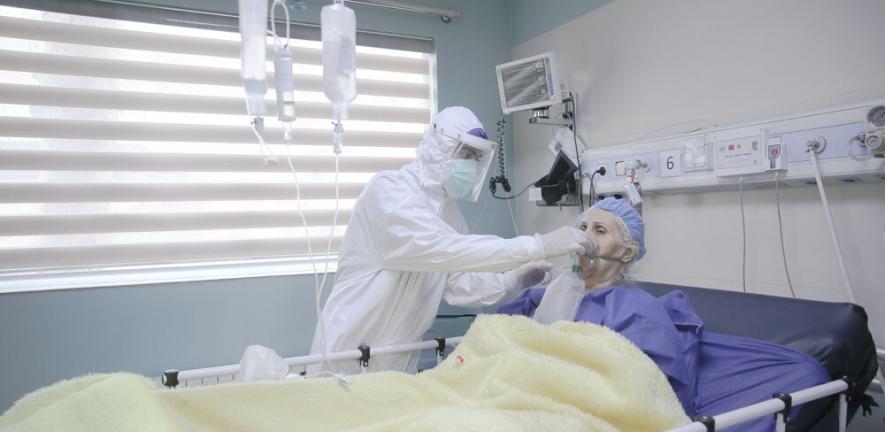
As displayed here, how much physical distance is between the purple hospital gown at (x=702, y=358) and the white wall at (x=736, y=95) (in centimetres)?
50

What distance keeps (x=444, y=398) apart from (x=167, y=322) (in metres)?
1.56

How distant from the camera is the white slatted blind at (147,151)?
2178 millimetres

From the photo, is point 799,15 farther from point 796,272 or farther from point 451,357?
point 451,357

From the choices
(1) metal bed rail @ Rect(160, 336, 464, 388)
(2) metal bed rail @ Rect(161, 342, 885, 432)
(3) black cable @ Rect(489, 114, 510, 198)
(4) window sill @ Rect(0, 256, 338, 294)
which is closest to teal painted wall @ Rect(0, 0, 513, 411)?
(4) window sill @ Rect(0, 256, 338, 294)

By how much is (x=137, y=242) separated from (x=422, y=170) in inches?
53.8

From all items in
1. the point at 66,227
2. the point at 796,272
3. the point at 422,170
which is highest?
the point at 422,170

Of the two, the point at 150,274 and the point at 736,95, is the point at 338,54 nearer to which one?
the point at 736,95

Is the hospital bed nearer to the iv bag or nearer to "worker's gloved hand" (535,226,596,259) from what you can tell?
"worker's gloved hand" (535,226,596,259)

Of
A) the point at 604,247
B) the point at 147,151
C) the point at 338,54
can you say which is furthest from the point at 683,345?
the point at 147,151

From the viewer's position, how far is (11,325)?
2078 mm

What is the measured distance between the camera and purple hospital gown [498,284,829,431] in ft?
4.36

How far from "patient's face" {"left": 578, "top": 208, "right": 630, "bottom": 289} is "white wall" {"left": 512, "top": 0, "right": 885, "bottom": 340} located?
565 mm

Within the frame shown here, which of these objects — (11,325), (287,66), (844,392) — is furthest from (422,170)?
(11,325)

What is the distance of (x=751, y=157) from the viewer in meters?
1.79
